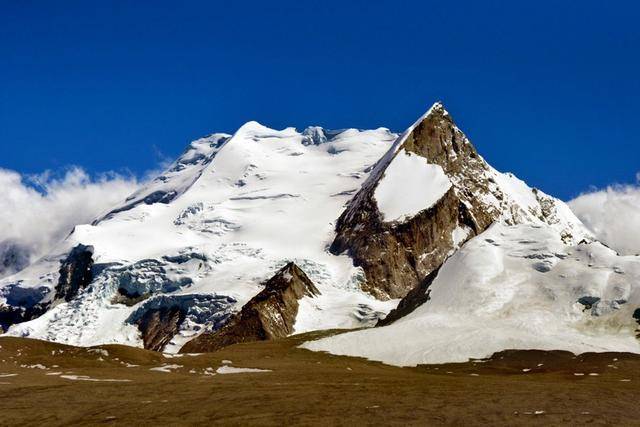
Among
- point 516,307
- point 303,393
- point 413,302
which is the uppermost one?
point 413,302

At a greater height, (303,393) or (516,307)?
(516,307)

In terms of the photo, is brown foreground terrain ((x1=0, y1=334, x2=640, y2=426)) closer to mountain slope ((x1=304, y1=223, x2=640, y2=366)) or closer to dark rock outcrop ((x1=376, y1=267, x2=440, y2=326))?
mountain slope ((x1=304, y1=223, x2=640, y2=366))

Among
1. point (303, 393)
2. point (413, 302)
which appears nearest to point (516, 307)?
point (413, 302)

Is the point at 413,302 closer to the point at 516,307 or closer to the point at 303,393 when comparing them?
the point at 516,307

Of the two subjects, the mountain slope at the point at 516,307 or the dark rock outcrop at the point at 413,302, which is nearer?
the mountain slope at the point at 516,307

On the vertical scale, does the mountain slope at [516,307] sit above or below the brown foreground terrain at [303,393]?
above

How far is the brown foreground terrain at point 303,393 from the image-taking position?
55531 mm

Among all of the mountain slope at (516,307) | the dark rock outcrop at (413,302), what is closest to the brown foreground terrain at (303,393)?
the mountain slope at (516,307)

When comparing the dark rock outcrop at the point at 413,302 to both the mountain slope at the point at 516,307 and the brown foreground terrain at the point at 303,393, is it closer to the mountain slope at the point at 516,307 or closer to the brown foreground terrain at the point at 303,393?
the mountain slope at the point at 516,307

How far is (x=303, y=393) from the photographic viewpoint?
68.4 m

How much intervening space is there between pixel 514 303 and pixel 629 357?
34841 millimetres

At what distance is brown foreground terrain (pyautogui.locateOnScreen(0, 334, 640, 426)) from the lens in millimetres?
55531

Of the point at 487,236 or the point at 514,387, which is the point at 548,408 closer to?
the point at 514,387

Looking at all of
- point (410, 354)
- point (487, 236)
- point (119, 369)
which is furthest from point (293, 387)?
point (487, 236)
